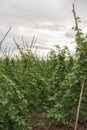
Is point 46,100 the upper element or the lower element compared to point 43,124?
upper

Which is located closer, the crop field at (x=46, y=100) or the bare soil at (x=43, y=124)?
the crop field at (x=46, y=100)

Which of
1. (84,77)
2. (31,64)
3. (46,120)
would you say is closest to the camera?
(84,77)

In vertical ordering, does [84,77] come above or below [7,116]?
above

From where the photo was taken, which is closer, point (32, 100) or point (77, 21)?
point (77, 21)

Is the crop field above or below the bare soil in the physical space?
above

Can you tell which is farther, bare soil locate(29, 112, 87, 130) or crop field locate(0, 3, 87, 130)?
bare soil locate(29, 112, 87, 130)

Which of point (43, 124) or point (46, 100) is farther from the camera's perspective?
point (46, 100)

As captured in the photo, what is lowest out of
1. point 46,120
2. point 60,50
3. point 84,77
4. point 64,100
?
point 46,120

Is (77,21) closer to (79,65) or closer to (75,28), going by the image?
(75,28)

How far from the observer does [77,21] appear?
18.2 feet

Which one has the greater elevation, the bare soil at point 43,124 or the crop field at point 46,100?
the crop field at point 46,100

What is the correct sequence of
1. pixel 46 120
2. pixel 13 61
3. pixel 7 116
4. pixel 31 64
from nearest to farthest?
pixel 7 116 < pixel 46 120 < pixel 31 64 < pixel 13 61

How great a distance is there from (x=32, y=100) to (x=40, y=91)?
1.38 ft

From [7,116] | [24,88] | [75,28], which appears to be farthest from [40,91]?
[7,116]
